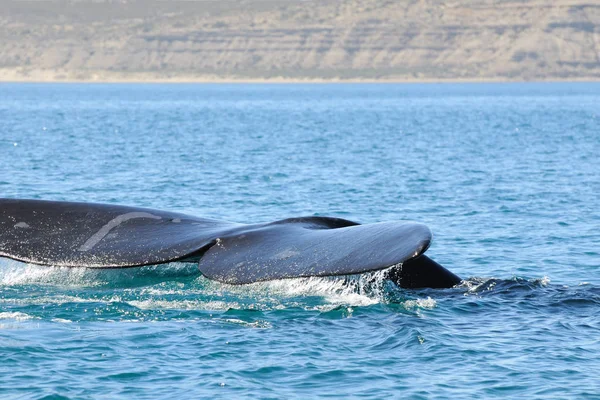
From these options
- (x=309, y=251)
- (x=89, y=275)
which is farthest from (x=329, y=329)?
(x=89, y=275)

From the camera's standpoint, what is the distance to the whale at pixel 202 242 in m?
9.33

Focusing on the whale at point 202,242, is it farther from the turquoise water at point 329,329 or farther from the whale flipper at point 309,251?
the turquoise water at point 329,329

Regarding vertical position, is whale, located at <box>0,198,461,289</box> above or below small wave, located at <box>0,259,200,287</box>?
above

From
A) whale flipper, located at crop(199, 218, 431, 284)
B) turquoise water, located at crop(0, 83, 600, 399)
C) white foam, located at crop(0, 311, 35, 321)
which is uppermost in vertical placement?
whale flipper, located at crop(199, 218, 431, 284)

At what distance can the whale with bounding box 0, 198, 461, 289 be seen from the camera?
367 inches

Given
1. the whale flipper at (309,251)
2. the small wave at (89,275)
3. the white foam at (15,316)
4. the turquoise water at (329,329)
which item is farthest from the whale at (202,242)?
the small wave at (89,275)

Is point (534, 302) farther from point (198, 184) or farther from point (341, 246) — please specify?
point (198, 184)

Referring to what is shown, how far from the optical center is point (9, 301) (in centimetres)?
1244

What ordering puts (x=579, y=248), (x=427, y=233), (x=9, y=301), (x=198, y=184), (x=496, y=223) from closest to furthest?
(x=427, y=233), (x=9, y=301), (x=579, y=248), (x=496, y=223), (x=198, y=184)

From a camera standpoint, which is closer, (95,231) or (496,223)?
(95,231)

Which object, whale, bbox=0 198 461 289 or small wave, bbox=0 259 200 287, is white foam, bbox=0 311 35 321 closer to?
small wave, bbox=0 259 200 287

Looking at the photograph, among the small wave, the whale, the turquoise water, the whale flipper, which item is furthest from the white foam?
the whale flipper

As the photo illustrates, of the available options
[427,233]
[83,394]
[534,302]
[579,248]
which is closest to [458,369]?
[427,233]

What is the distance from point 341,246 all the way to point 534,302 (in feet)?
13.8
